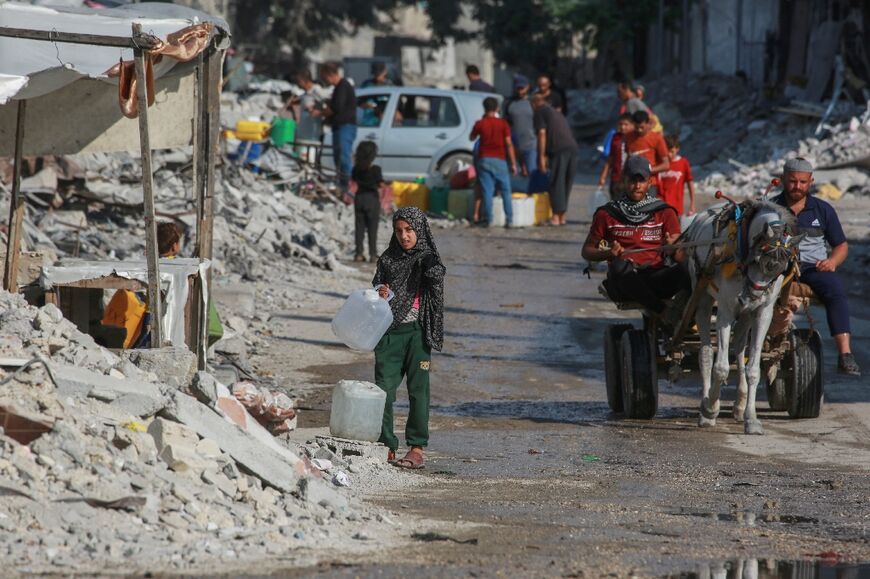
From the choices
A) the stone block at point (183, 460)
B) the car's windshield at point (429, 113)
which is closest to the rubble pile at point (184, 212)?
the car's windshield at point (429, 113)

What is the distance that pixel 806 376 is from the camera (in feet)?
32.6

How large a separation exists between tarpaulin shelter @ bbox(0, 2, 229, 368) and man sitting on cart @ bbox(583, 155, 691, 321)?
2825 millimetres

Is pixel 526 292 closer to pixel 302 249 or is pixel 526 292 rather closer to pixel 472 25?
pixel 302 249

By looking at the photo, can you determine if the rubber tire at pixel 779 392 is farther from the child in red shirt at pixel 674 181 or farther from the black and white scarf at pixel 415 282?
the child in red shirt at pixel 674 181

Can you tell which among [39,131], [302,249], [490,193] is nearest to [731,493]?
[39,131]

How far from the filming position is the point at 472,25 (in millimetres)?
81500

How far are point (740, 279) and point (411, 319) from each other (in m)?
2.26

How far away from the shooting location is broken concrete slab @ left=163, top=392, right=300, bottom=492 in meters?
6.89

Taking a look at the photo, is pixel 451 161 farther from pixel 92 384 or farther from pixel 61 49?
pixel 92 384

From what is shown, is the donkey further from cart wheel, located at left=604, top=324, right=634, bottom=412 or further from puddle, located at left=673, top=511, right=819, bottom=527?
puddle, located at left=673, top=511, right=819, bottom=527

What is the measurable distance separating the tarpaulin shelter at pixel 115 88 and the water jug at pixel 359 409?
116cm

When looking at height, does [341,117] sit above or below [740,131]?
above

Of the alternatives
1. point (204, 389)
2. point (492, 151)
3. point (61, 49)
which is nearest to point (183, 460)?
point (204, 389)

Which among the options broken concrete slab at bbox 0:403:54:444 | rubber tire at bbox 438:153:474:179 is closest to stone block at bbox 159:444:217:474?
broken concrete slab at bbox 0:403:54:444
